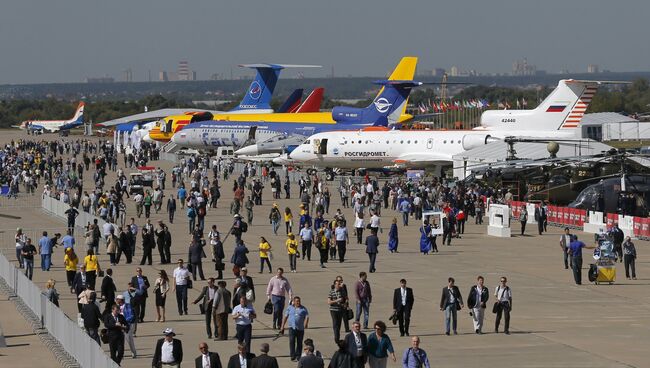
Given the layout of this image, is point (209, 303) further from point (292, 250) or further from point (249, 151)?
point (249, 151)

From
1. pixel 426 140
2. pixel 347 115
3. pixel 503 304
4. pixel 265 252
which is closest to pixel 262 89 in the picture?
pixel 347 115

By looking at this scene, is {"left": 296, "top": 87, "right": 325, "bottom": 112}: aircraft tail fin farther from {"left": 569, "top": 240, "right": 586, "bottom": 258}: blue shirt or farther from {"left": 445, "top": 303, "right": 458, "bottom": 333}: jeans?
{"left": 445, "top": 303, "right": 458, "bottom": 333}: jeans

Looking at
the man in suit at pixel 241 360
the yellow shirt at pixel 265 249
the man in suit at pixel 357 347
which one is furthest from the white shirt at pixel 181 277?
the man in suit at pixel 241 360

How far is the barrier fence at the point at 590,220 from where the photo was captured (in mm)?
A: 37000

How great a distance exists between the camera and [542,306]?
25.1 metres

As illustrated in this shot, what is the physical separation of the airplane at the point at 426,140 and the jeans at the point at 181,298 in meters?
36.9

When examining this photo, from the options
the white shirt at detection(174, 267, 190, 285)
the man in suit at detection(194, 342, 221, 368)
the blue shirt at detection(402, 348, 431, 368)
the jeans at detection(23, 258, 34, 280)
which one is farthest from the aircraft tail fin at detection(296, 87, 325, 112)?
the man in suit at detection(194, 342, 221, 368)

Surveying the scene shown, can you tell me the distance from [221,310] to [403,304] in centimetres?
282

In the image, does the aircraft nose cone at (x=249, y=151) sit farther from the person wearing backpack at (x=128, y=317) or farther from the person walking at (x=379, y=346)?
the person walking at (x=379, y=346)

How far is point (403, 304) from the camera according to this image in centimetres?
2145

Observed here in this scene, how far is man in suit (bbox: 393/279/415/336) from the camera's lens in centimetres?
2142

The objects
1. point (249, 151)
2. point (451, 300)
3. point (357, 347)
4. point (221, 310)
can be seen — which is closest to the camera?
point (357, 347)

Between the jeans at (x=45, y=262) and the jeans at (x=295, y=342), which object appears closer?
the jeans at (x=295, y=342)

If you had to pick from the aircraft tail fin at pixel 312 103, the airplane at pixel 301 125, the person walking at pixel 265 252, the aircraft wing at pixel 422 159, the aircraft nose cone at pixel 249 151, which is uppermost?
the aircraft tail fin at pixel 312 103
